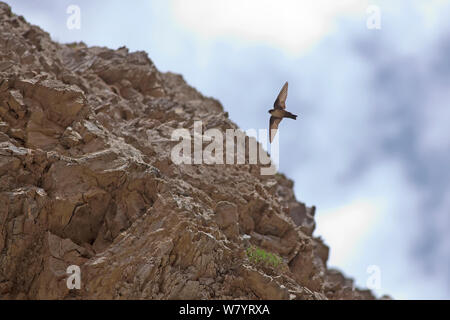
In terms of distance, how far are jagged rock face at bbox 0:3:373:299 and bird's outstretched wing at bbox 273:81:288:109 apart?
3039 mm

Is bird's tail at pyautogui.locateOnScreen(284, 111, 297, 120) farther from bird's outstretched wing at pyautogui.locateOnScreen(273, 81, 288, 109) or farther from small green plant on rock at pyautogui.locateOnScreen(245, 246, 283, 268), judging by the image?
small green plant on rock at pyautogui.locateOnScreen(245, 246, 283, 268)

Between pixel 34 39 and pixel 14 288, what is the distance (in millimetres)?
12058

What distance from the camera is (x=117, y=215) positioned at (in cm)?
1246

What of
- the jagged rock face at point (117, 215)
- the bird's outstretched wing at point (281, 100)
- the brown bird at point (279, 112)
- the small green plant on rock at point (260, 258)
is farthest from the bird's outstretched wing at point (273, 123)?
the small green plant on rock at point (260, 258)

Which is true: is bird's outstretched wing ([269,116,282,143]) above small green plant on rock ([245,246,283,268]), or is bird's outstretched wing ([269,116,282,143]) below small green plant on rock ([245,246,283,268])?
above

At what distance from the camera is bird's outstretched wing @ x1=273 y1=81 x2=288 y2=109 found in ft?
46.8

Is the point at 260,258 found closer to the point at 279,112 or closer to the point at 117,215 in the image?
the point at 117,215

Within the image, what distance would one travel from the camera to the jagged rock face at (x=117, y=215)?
1123cm

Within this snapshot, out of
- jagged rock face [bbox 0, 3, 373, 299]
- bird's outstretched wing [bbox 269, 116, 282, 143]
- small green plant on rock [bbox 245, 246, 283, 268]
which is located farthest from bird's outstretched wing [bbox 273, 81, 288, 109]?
small green plant on rock [bbox 245, 246, 283, 268]

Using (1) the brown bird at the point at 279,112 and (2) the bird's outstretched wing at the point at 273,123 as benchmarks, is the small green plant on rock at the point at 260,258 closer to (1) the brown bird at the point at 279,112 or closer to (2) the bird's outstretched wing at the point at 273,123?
(1) the brown bird at the point at 279,112

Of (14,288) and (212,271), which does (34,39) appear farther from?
(212,271)

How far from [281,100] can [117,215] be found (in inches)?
214

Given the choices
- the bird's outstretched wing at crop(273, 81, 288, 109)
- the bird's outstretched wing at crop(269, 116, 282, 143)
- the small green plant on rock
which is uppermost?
the bird's outstretched wing at crop(273, 81, 288, 109)

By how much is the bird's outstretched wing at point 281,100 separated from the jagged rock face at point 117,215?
3.04 meters
